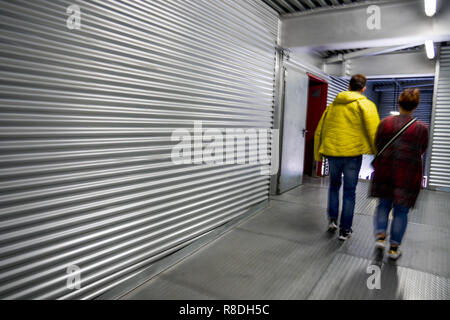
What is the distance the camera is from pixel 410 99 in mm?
3312

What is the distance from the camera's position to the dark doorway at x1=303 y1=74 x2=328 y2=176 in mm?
8523

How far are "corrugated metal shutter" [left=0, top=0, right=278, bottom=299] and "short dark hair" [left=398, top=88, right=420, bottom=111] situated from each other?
228 cm

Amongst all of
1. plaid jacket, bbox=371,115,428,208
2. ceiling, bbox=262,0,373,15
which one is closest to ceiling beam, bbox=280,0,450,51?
ceiling, bbox=262,0,373,15

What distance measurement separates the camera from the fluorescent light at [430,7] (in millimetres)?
4188

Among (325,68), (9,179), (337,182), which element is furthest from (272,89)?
(9,179)

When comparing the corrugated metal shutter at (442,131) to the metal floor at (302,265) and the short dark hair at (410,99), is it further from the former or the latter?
the short dark hair at (410,99)

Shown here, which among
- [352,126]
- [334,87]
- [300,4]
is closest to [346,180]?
[352,126]

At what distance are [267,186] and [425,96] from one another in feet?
48.7

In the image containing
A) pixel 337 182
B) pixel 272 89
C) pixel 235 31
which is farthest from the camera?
pixel 272 89

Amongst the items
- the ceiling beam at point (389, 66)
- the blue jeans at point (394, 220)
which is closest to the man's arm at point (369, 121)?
the blue jeans at point (394, 220)

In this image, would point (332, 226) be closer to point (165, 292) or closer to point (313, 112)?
point (165, 292)

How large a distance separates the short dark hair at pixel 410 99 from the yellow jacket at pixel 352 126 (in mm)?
397

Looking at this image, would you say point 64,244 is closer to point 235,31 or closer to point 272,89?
A: point 235,31
